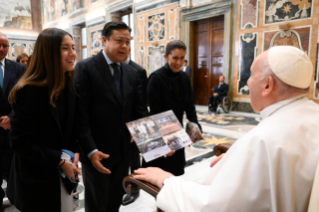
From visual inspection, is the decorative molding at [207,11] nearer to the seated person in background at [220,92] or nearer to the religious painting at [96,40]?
the seated person in background at [220,92]

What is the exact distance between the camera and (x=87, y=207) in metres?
1.95

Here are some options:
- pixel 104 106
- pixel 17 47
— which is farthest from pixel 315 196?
pixel 17 47

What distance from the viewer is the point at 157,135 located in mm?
1903

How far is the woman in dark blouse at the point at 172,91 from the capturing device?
2465mm

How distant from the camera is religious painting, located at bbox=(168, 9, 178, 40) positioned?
10.2 meters

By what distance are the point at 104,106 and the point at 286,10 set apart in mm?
7423

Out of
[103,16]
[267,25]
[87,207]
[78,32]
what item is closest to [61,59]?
[87,207]

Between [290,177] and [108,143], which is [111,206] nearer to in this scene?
[108,143]

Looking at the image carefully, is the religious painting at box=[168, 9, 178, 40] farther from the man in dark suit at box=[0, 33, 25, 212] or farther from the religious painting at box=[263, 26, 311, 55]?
the man in dark suit at box=[0, 33, 25, 212]

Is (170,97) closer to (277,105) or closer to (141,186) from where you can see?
(141,186)

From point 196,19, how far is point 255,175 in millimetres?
9511

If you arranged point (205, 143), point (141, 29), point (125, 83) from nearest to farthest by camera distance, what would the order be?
1. point (125, 83)
2. point (205, 143)
3. point (141, 29)

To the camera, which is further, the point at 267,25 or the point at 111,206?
the point at 267,25

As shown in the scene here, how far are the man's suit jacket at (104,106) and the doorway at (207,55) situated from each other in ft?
26.5
